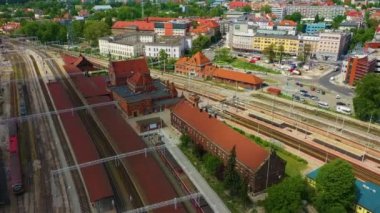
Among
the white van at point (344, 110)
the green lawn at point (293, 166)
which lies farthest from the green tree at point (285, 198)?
the white van at point (344, 110)

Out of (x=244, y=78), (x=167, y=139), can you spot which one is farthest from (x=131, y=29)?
(x=167, y=139)

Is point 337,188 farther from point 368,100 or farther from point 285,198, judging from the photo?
point 368,100

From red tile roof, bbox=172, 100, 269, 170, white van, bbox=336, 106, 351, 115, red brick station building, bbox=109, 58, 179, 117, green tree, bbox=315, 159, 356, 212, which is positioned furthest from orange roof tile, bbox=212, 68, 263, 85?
green tree, bbox=315, 159, 356, 212

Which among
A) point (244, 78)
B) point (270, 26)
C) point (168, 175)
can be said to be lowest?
point (168, 175)

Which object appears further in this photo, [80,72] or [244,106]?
[80,72]

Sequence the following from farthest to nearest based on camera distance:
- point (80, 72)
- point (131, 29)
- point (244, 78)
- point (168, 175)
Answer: point (131, 29) < point (80, 72) < point (244, 78) < point (168, 175)

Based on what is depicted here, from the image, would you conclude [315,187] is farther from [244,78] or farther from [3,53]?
[3,53]
